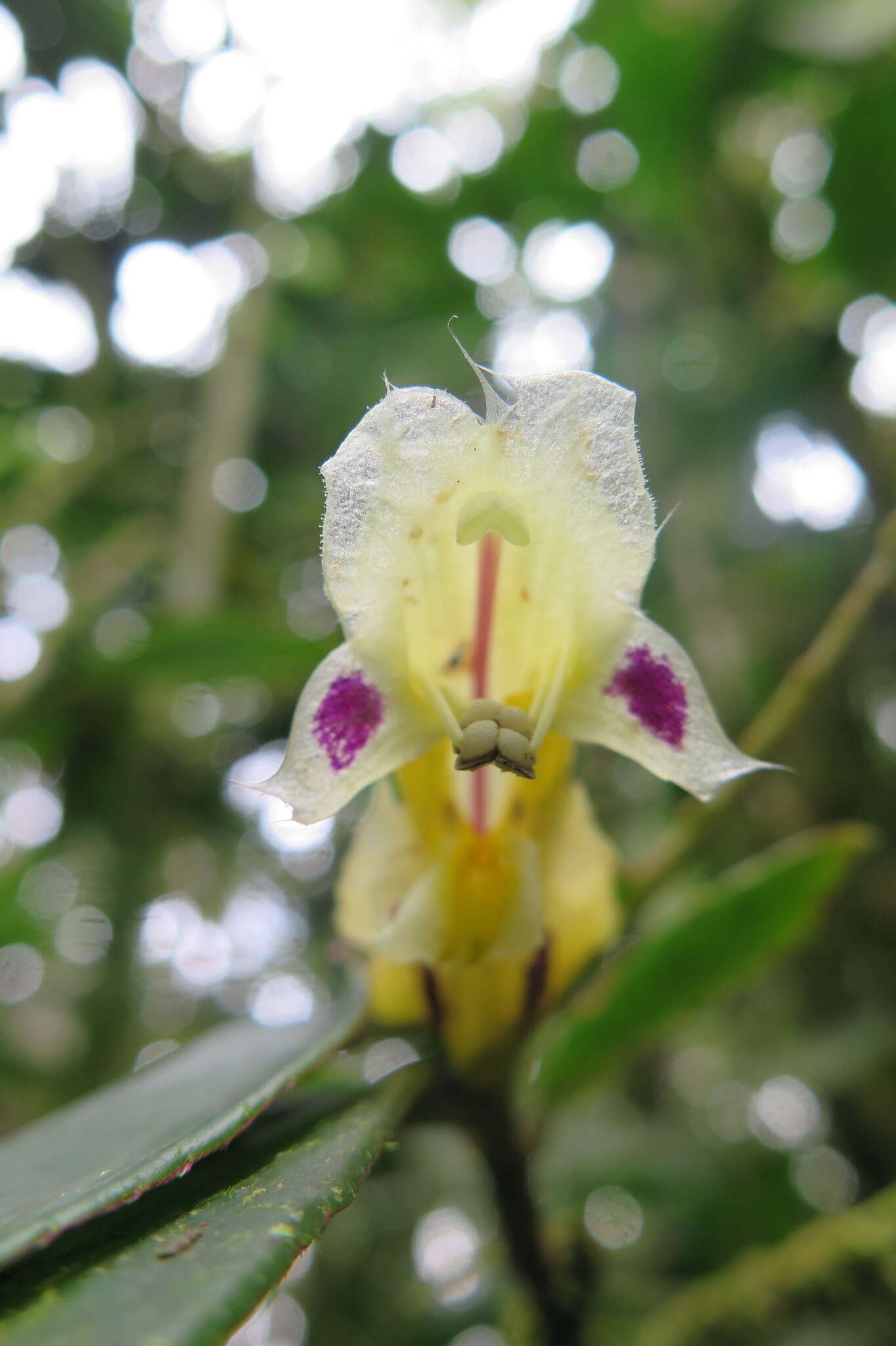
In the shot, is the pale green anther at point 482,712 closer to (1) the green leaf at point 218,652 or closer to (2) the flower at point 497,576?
(2) the flower at point 497,576

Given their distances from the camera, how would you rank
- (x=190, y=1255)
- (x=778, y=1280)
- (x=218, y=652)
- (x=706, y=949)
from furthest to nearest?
1. (x=218, y=652)
2. (x=778, y=1280)
3. (x=706, y=949)
4. (x=190, y=1255)

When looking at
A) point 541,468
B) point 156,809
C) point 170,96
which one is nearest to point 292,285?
point 170,96

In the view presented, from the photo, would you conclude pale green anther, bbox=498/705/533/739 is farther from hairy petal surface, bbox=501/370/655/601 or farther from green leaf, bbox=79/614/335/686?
green leaf, bbox=79/614/335/686

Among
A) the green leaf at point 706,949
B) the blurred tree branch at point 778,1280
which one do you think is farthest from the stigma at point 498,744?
the blurred tree branch at point 778,1280

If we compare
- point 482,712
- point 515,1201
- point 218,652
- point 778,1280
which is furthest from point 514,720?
point 778,1280

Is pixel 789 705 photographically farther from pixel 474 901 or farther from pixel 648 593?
pixel 648 593

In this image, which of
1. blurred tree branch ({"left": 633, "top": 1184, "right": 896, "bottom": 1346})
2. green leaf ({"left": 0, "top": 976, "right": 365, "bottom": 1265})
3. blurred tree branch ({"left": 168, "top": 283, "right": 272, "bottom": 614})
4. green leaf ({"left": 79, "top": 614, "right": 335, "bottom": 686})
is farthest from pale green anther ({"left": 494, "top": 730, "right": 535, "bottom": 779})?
blurred tree branch ({"left": 168, "top": 283, "right": 272, "bottom": 614})

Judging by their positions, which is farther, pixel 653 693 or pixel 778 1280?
pixel 778 1280
